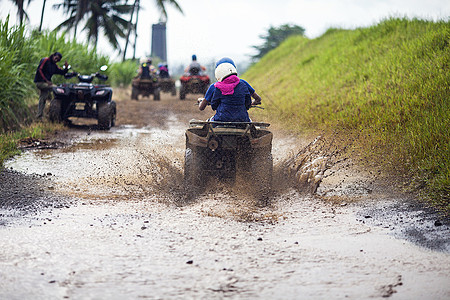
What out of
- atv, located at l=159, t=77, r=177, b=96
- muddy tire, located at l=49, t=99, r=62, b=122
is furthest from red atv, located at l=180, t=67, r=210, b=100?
muddy tire, located at l=49, t=99, r=62, b=122

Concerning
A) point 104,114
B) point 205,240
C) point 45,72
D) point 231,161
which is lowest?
point 205,240

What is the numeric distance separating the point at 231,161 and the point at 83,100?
6.94 metres

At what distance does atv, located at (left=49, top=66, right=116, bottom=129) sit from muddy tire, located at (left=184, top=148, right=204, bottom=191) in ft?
20.9

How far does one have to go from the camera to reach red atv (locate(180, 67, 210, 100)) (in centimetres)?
Answer: 2209

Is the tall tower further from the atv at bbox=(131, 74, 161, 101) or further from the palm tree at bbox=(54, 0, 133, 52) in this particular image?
the atv at bbox=(131, 74, 161, 101)

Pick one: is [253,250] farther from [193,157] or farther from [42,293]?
[193,157]

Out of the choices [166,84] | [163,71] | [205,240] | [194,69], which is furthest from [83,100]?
[163,71]

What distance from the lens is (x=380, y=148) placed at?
316 inches

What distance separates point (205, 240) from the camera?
15.4 ft

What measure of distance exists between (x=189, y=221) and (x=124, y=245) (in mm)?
915

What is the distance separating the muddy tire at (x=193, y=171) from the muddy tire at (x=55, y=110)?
275 inches

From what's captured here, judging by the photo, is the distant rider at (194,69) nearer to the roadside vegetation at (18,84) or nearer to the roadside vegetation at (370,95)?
the roadside vegetation at (370,95)

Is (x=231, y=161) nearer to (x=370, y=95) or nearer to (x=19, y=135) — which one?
(x=370, y=95)

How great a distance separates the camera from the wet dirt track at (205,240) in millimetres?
3672
